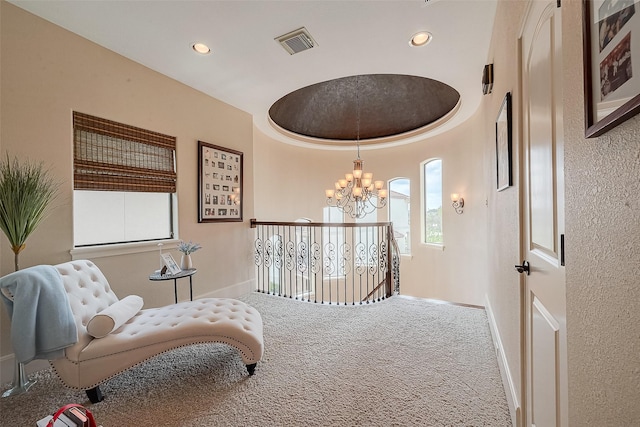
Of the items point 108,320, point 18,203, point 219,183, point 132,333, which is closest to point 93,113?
point 18,203

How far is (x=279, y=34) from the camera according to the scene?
2.70 metres

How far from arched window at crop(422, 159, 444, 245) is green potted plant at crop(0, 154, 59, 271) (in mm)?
6153

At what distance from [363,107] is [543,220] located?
17.7 feet

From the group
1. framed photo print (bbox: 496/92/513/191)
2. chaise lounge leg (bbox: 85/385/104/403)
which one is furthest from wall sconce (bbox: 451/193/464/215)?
chaise lounge leg (bbox: 85/385/104/403)

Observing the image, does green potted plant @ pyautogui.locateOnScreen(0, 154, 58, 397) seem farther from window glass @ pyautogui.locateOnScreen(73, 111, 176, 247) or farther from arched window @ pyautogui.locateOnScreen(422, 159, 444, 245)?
arched window @ pyautogui.locateOnScreen(422, 159, 444, 245)

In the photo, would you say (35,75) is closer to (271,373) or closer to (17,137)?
(17,137)

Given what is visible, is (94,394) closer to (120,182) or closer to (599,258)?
(120,182)

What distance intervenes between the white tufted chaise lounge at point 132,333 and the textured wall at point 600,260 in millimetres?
1898

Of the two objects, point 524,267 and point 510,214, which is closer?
point 524,267

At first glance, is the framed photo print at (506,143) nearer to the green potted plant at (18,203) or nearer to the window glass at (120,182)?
the green potted plant at (18,203)

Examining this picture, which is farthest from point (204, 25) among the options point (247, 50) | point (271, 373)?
point (271, 373)

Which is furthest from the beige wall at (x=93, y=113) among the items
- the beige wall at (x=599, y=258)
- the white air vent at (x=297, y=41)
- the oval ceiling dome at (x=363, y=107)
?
the beige wall at (x=599, y=258)

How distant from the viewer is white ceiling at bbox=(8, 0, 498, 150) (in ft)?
7.71

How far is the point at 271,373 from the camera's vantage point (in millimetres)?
2158
